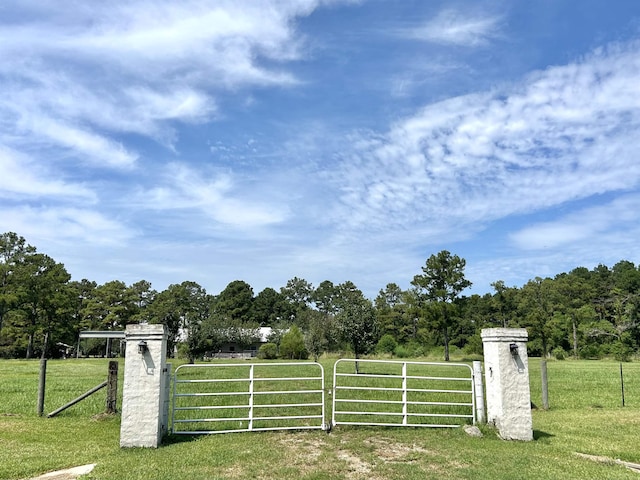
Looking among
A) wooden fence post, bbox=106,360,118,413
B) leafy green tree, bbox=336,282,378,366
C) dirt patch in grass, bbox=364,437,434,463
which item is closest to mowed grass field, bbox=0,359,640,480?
dirt patch in grass, bbox=364,437,434,463

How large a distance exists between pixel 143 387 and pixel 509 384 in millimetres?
6815

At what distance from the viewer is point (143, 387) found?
8.04 meters

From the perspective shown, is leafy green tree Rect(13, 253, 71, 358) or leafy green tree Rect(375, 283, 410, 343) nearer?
leafy green tree Rect(13, 253, 71, 358)

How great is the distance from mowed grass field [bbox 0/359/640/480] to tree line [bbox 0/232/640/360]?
18.4 meters

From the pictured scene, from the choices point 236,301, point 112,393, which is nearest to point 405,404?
point 112,393

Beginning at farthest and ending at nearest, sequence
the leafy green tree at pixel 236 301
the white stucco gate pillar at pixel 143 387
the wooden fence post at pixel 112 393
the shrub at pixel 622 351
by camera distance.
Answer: the leafy green tree at pixel 236 301, the shrub at pixel 622 351, the wooden fence post at pixel 112 393, the white stucco gate pillar at pixel 143 387

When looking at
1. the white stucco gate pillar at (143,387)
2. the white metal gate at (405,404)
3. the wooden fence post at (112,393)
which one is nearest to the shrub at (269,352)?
the white metal gate at (405,404)

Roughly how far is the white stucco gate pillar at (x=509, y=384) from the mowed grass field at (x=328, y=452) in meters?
0.32

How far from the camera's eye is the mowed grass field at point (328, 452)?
20.9ft

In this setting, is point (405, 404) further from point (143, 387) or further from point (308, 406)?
point (143, 387)

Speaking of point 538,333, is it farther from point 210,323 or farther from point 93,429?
point 93,429

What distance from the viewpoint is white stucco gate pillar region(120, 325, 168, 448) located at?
7.86m

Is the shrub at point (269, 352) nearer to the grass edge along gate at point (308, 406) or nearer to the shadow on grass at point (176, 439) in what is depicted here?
the grass edge along gate at point (308, 406)

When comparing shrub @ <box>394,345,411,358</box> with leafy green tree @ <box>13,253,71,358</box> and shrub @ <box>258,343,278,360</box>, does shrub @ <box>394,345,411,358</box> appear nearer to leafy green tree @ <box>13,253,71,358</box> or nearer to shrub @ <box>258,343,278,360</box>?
shrub @ <box>258,343,278,360</box>
